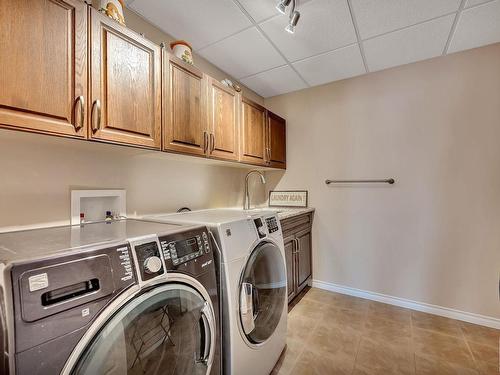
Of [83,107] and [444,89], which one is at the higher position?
[444,89]

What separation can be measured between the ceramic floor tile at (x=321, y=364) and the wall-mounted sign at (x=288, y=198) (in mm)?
1519

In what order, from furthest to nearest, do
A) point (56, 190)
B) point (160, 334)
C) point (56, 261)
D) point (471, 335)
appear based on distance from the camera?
point (471, 335)
point (56, 190)
point (160, 334)
point (56, 261)

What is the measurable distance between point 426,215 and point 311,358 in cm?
161

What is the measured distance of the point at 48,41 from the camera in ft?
3.14

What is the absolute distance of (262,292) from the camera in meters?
1.46

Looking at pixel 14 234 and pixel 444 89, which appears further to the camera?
pixel 444 89

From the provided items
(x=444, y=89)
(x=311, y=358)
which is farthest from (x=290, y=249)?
(x=444, y=89)

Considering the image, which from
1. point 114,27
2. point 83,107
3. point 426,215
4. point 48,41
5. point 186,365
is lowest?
point 186,365

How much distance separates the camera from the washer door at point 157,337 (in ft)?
2.28

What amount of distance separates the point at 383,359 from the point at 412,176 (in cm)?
155

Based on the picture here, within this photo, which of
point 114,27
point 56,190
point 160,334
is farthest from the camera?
point 56,190

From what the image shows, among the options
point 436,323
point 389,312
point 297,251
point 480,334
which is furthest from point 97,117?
point 480,334

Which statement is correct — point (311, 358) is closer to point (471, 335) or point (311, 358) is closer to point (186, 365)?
point (186, 365)

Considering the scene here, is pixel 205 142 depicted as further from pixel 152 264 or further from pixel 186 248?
pixel 152 264
